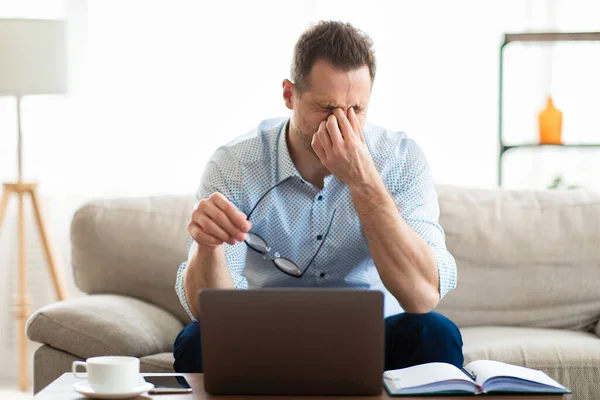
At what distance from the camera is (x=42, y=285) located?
143 inches

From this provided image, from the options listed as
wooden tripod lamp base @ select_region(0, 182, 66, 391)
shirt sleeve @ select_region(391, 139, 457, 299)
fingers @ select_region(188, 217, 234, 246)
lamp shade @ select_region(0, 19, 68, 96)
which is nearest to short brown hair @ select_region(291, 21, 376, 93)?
shirt sleeve @ select_region(391, 139, 457, 299)

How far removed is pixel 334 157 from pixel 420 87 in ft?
5.86

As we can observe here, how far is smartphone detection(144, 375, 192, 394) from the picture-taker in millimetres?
1389

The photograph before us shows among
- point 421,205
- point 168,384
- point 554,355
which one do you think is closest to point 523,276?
point 554,355

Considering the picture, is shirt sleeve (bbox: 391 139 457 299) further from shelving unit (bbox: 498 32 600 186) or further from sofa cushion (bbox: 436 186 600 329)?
shelving unit (bbox: 498 32 600 186)

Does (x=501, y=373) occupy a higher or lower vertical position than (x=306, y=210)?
lower

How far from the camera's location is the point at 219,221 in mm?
1562

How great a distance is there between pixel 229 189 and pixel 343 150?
366 millimetres

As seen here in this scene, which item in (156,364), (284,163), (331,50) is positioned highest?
(331,50)

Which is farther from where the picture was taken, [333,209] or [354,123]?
[333,209]

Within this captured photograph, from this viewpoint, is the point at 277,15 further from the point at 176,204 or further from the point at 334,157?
the point at 334,157

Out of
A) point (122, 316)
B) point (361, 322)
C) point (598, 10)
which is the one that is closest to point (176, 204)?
point (122, 316)

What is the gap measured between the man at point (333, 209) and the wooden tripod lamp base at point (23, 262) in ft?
4.17

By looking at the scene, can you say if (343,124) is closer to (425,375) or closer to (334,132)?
(334,132)
